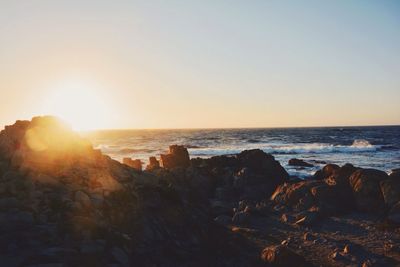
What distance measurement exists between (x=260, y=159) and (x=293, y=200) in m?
11.6

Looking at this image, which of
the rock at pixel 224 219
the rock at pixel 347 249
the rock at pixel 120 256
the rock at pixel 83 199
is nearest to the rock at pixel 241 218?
the rock at pixel 224 219

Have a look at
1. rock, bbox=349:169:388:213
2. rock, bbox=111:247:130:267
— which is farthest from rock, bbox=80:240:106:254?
rock, bbox=349:169:388:213

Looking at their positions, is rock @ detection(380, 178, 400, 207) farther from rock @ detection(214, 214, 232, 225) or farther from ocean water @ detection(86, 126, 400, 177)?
ocean water @ detection(86, 126, 400, 177)

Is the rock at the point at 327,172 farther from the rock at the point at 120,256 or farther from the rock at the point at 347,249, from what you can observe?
the rock at the point at 120,256

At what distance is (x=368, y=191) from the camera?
25.3 m

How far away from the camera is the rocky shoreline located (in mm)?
12984

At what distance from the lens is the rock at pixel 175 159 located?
39.2 meters

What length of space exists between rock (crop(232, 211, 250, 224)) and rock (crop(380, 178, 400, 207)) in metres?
8.21

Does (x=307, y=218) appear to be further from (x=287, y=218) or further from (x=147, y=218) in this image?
(x=147, y=218)

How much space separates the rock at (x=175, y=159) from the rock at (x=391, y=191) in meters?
19.3

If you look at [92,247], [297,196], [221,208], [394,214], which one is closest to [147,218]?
[92,247]

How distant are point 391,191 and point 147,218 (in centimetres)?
1546

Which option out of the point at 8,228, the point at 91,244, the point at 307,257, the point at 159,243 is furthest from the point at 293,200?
the point at 8,228

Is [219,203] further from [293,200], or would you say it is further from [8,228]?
[8,228]
